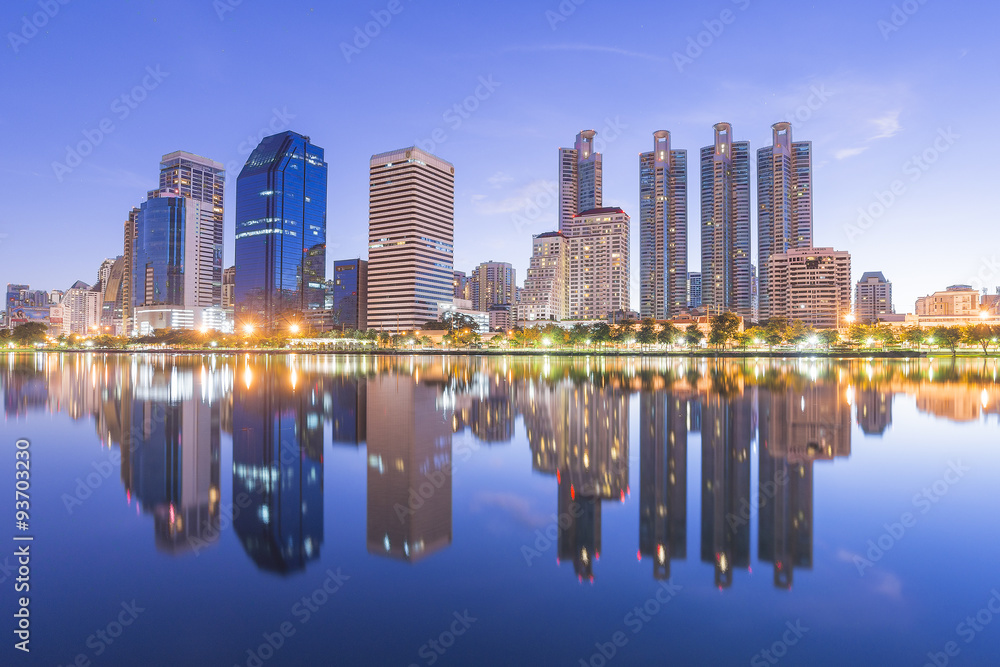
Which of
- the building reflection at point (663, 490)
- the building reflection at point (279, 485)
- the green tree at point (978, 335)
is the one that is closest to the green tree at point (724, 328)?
the green tree at point (978, 335)

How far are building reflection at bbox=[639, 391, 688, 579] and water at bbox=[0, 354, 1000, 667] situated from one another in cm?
8

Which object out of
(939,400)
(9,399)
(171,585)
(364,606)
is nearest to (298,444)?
(171,585)

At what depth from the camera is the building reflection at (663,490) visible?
33.0 ft

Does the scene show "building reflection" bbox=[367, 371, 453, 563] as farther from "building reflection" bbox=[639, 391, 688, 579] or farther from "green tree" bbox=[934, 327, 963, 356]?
"green tree" bbox=[934, 327, 963, 356]

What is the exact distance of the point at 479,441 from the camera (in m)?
20.8

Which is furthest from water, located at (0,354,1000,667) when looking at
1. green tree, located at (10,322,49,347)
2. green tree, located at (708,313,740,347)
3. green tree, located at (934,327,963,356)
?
green tree, located at (10,322,49,347)

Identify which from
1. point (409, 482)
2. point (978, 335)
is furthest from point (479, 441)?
point (978, 335)

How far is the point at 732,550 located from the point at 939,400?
116 ft

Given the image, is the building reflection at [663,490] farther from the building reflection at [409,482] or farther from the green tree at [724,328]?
the green tree at [724,328]

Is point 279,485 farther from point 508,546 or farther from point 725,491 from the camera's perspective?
point 725,491

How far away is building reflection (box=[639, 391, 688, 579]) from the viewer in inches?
396

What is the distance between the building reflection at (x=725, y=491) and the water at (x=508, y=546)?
0.26 feet

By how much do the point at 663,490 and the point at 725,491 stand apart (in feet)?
4.74

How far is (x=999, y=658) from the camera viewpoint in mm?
6852
